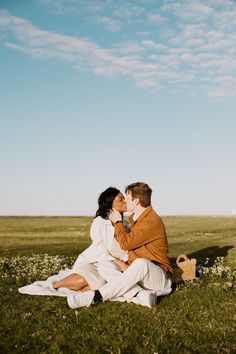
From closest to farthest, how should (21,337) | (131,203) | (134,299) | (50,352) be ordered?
(50,352), (21,337), (134,299), (131,203)

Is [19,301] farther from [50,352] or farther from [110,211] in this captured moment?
[50,352]

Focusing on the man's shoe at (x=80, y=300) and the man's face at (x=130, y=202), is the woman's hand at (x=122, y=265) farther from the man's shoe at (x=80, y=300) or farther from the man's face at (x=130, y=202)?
the man's face at (x=130, y=202)

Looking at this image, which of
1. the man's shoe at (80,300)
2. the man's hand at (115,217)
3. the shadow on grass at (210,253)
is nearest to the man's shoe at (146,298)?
the man's shoe at (80,300)

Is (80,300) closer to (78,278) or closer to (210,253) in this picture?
(78,278)

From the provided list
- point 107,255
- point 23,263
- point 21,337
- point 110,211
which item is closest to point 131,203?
point 110,211

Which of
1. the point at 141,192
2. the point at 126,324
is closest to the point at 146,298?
the point at 126,324

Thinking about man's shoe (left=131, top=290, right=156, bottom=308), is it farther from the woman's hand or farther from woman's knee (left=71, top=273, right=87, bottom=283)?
woman's knee (left=71, top=273, right=87, bottom=283)

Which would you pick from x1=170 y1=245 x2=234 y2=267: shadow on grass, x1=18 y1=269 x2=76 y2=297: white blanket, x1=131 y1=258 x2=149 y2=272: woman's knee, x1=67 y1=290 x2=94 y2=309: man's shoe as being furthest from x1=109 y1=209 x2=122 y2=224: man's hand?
x1=170 y1=245 x2=234 y2=267: shadow on grass

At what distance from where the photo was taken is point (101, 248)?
1320 centimetres

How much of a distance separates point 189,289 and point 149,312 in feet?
10.4

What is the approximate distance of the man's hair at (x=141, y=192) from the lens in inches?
484

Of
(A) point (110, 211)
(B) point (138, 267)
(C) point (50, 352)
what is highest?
(A) point (110, 211)

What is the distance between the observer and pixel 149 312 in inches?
424

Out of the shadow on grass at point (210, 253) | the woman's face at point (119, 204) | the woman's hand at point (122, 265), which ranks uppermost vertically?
the woman's face at point (119, 204)
